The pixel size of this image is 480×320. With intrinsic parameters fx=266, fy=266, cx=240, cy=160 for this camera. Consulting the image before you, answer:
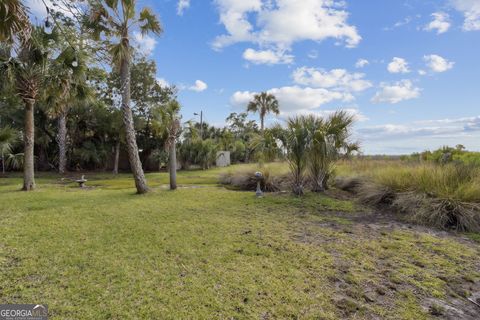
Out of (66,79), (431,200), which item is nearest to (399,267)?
(431,200)

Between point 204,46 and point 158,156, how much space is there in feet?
33.7

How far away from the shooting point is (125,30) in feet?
25.6

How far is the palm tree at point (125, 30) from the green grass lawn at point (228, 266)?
307 cm

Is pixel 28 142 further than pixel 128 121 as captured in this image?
Yes

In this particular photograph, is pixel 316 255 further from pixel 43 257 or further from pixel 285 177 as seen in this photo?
pixel 285 177

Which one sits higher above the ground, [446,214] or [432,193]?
[432,193]

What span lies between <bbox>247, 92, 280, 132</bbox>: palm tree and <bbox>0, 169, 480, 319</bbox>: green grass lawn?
2695 cm

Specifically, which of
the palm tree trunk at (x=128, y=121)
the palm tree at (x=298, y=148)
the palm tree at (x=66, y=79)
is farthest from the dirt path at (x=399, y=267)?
the palm tree at (x=66, y=79)

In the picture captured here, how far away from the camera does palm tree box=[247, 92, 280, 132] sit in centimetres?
3142

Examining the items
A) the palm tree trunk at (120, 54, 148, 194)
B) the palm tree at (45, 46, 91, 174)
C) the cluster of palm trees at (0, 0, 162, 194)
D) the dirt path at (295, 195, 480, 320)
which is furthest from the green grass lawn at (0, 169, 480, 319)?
the palm tree at (45, 46, 91, 174)

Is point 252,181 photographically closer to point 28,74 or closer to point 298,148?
point 298,148

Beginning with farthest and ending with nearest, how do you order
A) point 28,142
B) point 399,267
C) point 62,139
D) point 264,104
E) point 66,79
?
point 264,104
point 62,139
point 28,142
point 66,79
point 399,267

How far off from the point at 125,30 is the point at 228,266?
299 inches

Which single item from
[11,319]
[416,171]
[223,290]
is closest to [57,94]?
[11,319]
